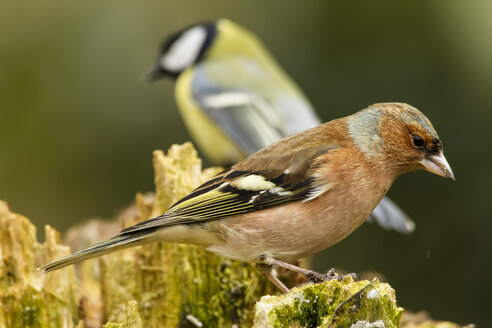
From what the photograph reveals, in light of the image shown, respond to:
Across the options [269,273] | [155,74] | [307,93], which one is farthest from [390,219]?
[155,74]

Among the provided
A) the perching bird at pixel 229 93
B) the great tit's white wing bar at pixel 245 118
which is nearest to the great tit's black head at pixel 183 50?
the perching bird at pixel 229 93

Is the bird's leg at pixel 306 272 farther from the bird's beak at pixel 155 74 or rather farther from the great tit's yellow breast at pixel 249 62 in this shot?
the bird's beak at pixel 155 74

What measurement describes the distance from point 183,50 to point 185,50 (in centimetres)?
3

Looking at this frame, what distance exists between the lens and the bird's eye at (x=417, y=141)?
3876 millimetres

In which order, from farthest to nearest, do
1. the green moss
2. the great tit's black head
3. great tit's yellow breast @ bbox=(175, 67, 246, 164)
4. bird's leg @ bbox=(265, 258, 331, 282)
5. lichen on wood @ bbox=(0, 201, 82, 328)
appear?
the great tit's black head < great tit's yellow breast @ bbox=(175, 67, 246, 164) < lichen on wood @ bbox=(0, 201, 82, 328) < bird's leg @ bbox=(265, 258, 331, 282) < the green moss

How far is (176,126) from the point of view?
9352mm

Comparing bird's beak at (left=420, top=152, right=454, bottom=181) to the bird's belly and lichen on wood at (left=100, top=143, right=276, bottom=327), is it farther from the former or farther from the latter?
lichen on wood at (left=100, top=143, right=276, bottom=327)

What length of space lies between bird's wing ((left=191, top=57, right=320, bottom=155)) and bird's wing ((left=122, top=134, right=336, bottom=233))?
106 inches

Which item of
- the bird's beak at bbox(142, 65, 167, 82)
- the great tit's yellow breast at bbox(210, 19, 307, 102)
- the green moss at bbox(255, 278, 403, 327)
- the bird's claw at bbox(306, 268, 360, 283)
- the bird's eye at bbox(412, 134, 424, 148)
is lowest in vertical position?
the green moss at bbox(255, 278, 403, 327)

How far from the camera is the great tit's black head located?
26.0ft

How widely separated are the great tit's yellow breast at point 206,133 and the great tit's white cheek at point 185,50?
508 millimetres

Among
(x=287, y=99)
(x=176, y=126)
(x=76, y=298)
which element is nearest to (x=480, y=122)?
(x=287, y=99)

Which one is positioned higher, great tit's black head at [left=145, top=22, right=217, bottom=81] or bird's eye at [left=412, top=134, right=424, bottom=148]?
great tit's black head at [left=145, top=22, right=217, bottom=81]

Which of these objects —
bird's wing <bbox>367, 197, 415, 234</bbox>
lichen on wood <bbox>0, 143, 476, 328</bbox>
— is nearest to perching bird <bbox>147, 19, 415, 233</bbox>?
bird's wing <bbox>367, 197, 415, 234</bbox>
